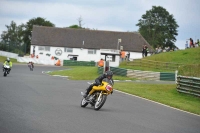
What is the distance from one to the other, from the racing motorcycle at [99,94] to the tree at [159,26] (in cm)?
9975

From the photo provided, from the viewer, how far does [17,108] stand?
14.8 metres

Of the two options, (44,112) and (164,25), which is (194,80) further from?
(164,25)

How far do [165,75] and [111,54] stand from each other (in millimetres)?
9071

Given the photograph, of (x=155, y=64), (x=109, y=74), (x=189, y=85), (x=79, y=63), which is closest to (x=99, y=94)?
(x=109, y=74)

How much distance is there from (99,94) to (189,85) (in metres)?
12.8

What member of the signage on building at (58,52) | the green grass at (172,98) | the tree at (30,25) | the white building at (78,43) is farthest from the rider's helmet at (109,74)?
the tree at (30,25)

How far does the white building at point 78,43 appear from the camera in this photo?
327ft

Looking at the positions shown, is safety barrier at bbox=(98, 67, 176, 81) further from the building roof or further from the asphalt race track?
the building roof

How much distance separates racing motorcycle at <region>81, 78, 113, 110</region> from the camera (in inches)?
630

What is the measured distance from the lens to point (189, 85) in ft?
92.7

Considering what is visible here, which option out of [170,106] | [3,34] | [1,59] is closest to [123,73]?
[170,106]

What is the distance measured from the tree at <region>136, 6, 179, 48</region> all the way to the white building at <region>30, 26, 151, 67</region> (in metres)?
14.5

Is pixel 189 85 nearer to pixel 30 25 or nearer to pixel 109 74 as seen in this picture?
pixel 109 74

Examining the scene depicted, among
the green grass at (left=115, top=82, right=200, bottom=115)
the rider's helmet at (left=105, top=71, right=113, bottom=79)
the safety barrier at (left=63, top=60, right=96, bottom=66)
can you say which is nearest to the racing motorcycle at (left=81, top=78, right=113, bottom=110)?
the rider's helmet at (left=105, top=71, right=113, bottom=79)
